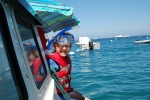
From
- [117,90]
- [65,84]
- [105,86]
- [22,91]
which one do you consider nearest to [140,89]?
[117,90]

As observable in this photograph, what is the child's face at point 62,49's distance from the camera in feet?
11.2

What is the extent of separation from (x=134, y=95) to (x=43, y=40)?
253 inches

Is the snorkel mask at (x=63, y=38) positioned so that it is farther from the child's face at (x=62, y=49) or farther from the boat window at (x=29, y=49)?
the boat window at (x=29, y=49)

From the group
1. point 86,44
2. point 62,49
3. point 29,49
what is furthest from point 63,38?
point 86,44

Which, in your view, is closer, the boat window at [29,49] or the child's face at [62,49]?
the boat window at [29,49]

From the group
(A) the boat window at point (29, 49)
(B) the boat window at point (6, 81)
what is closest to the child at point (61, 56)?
(A) the boat window at point (29, 49)

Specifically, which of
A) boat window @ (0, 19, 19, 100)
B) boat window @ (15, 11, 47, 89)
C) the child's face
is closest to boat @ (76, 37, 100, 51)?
the child's face

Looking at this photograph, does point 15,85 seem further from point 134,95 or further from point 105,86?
point 105,86

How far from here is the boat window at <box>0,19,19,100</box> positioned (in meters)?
1.28

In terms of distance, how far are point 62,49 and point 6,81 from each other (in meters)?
2.13

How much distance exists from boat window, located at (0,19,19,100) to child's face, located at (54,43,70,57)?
2.00 m

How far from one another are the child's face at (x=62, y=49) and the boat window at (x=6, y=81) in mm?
2004

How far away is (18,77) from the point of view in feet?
4.85

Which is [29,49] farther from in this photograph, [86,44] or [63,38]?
[86,44]
